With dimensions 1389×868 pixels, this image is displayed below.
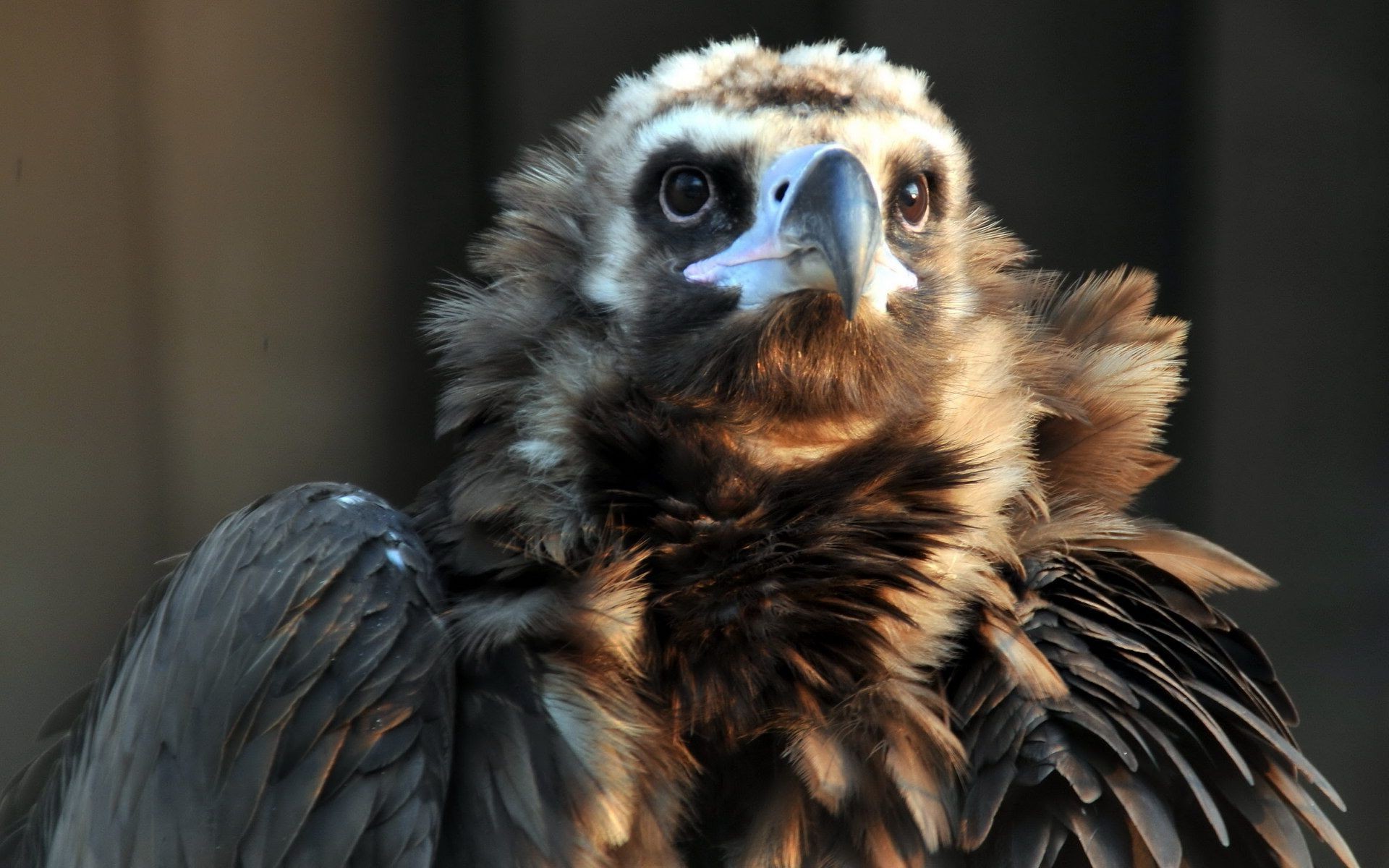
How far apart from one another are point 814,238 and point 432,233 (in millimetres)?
973

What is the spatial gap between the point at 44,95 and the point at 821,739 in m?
1.31

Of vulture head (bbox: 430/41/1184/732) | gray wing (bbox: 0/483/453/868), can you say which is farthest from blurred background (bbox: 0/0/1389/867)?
A: gray wing (bbox: 0/483/453/868)

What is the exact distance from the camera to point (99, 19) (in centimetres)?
162

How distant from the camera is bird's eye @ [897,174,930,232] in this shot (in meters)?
1.03

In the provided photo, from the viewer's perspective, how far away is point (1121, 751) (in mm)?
817

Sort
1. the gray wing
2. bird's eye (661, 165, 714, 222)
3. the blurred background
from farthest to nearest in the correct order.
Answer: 1. the blurred background
2. bird's eye (661, 165, 714, 222)
3. the gray wing

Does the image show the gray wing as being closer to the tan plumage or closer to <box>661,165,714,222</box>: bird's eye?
the tan plumage

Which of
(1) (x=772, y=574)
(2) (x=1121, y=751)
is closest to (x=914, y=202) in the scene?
(1) (x=772, y=574)

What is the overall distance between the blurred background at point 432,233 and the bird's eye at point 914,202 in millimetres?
688

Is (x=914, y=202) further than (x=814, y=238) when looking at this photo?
Yes

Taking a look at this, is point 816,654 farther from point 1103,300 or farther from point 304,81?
point 304,81

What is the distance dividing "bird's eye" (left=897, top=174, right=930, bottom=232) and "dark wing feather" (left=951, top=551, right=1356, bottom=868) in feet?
1.02

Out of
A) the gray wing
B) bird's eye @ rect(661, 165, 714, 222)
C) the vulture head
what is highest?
bird's eye @ rect(661, 165, 714, 222)

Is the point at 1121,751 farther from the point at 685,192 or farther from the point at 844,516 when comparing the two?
the point at 685,192
